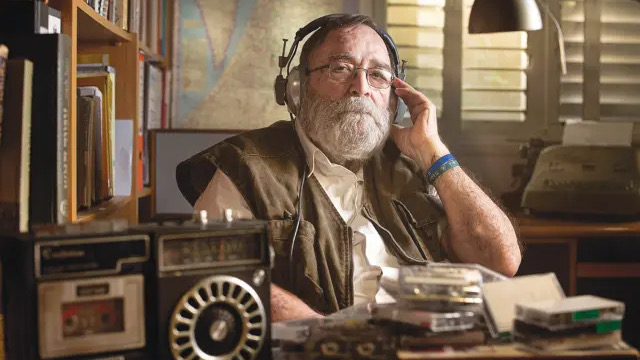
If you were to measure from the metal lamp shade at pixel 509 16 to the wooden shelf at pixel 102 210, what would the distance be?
1282mm

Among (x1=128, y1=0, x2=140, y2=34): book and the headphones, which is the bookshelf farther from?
the headphones

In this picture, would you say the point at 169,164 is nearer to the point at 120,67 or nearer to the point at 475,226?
the point at 120,67

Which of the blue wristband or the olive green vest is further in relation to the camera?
the blue wristband

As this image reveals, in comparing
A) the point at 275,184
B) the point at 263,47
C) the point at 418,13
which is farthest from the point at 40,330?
the point at 418,13

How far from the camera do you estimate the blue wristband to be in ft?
5.66

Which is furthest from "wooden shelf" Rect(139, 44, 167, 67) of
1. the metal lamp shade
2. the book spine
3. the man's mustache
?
the book spine

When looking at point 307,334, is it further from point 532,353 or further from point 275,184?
point 275,184

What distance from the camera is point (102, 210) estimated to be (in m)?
1.66

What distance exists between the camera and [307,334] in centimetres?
92

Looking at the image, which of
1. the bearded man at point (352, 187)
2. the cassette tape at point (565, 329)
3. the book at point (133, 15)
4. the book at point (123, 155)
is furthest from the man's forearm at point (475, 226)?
the book at point (133, 15)

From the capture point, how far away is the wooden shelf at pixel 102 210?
152cm

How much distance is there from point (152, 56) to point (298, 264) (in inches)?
49.7

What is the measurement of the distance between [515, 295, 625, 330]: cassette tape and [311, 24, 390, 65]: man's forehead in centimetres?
99

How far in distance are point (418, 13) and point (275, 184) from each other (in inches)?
62.9
